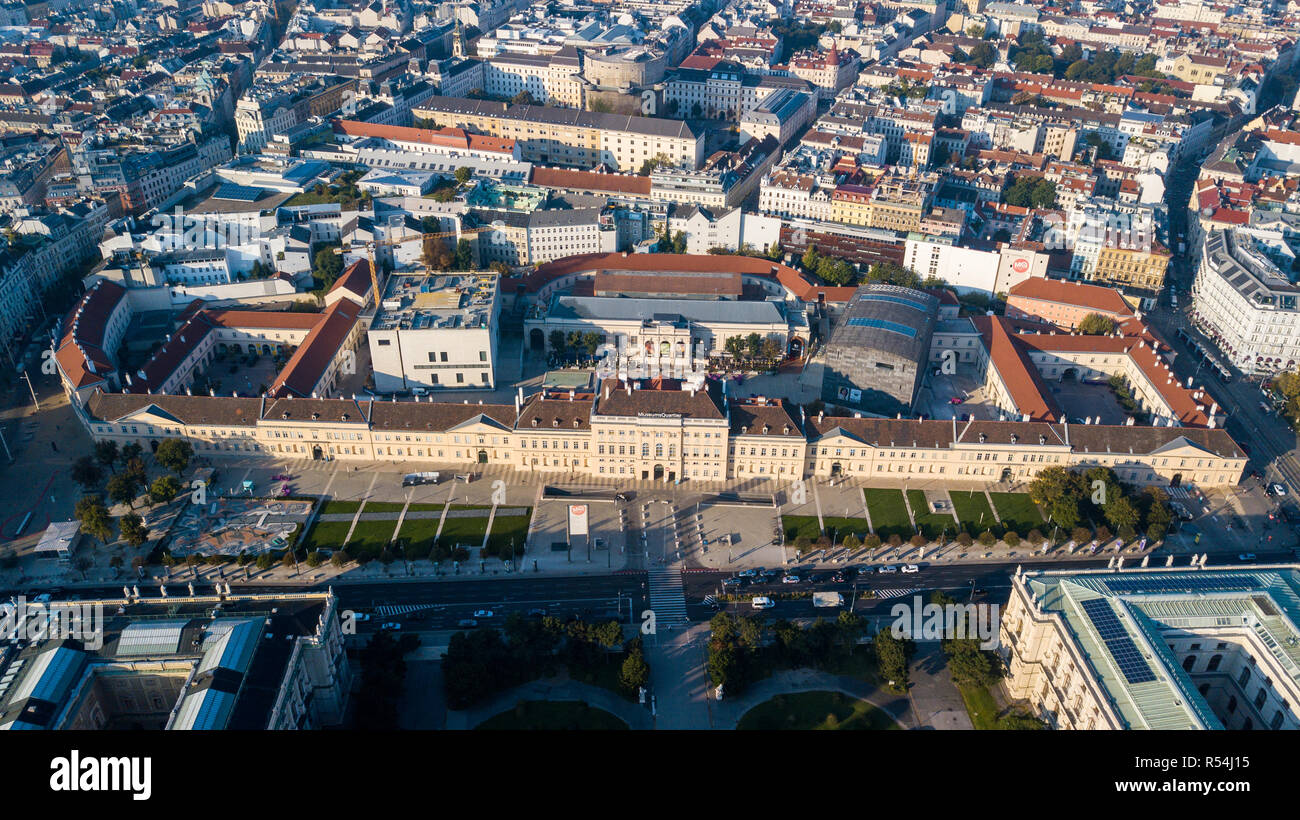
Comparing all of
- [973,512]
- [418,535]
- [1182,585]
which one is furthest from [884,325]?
[418,535]

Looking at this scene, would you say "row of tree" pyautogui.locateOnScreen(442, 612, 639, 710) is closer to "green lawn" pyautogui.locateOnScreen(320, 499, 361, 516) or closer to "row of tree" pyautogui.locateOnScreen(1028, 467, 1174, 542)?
"green lawn" pyautogui.locateOnScreen(320, 499, 361, 516)

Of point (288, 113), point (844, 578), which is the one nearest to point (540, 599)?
point (844, 578)

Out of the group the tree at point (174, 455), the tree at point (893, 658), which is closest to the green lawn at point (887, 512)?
the tree at point (893, 658)

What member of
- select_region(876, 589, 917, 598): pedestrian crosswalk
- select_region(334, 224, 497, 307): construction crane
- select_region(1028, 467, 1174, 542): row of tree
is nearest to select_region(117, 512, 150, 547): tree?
select_region(334, 224, 497, 307): construction crane

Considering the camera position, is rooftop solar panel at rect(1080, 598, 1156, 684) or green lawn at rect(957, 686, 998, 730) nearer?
rooftop solar panel at rect(1080, 598, 1156, 684)

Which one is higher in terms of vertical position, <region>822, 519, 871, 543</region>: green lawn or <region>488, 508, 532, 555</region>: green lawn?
<region>822, 519, 871, 543</region>: green lawn

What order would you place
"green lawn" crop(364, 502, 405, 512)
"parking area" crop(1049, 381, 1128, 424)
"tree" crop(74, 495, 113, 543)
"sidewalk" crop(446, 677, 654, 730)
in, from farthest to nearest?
"parking area" crop(1049, 381, 1128, 424) → "green lawn" crop(364, 502, 405, 512) → "tree" crop(74, 495, 113, 543) → "sidewalk" crop(446, 677, 654, 730)

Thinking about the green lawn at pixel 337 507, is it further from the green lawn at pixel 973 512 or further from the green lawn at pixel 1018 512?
the green lawn at pixel 1018 512

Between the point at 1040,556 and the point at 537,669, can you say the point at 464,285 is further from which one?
the point at 1040,556
